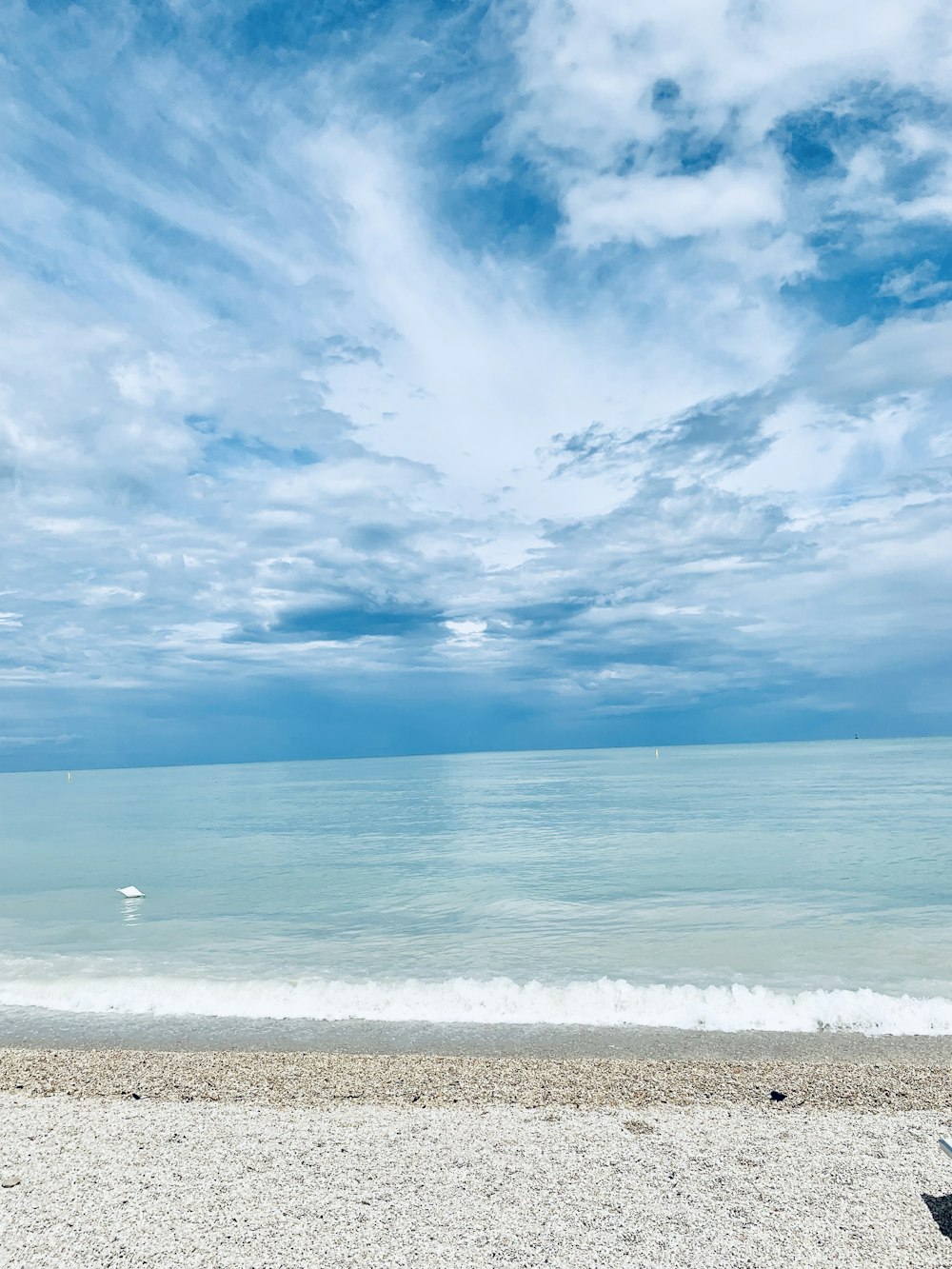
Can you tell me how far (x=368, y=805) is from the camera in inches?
2242

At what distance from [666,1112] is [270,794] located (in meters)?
73.8

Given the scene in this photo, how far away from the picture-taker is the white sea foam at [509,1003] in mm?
10406

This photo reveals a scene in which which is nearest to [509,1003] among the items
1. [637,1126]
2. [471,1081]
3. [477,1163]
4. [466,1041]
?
[466,1041]

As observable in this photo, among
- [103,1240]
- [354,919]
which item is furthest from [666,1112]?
[354,919]

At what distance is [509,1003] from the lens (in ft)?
37.1

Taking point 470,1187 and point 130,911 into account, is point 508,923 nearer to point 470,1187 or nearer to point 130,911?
point 130,911

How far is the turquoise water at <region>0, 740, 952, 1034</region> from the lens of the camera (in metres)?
11.5

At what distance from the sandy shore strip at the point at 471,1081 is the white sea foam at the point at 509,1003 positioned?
5.11 feet

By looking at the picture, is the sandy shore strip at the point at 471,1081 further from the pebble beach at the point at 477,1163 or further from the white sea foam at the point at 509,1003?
the white sea foam at the point at 509,1003

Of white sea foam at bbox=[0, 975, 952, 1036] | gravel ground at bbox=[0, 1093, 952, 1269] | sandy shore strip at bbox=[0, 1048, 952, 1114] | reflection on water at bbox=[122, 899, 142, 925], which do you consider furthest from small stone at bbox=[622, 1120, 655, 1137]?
reflection on water at bbox=[122, 899, 142, 925]

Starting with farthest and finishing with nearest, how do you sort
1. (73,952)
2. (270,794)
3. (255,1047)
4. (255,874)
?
(270,794) < (255,874) < (73,952) < (255,1047)

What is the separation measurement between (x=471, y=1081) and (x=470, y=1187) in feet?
8.06

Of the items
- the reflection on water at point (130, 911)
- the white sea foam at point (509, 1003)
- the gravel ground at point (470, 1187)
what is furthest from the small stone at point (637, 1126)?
the reflection on water at point (130, 911)

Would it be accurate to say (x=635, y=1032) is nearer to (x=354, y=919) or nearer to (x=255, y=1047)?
(x=255, y=1047)
